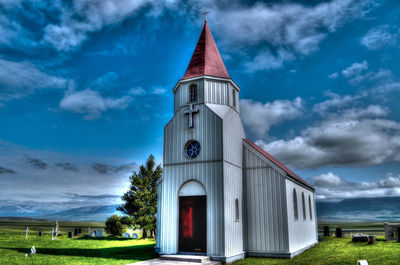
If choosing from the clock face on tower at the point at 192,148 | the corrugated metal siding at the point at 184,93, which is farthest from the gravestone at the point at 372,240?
the corrugated metal siding at the point at 184,93

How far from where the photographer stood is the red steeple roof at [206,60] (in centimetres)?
1928

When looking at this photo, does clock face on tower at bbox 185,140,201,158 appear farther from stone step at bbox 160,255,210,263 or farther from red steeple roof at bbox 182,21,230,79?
stone step at bbox 160,255,210,263

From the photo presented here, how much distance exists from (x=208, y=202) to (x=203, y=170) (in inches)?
73.2

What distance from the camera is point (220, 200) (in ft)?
52.6

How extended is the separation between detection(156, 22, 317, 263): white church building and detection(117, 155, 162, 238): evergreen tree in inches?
621

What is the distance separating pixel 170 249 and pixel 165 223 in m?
1.48

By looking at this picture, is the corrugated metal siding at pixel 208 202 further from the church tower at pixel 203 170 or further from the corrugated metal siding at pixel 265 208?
the corrugated metal siding at pixel 265 208

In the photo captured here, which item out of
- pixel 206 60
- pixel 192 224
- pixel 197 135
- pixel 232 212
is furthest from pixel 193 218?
pixel 206 60

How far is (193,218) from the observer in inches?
653

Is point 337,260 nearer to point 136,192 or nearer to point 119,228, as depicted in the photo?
point 136,192

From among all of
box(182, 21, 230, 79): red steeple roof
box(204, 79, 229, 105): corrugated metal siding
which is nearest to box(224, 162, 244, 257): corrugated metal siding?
box(204, 79, 229, 105): corrugated metal siding

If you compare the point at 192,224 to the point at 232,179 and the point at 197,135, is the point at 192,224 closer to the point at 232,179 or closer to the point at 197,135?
the point at 232,179

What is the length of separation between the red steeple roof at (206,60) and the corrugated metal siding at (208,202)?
6299 millimetres

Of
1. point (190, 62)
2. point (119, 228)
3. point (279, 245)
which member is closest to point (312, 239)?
point (279, 245)
